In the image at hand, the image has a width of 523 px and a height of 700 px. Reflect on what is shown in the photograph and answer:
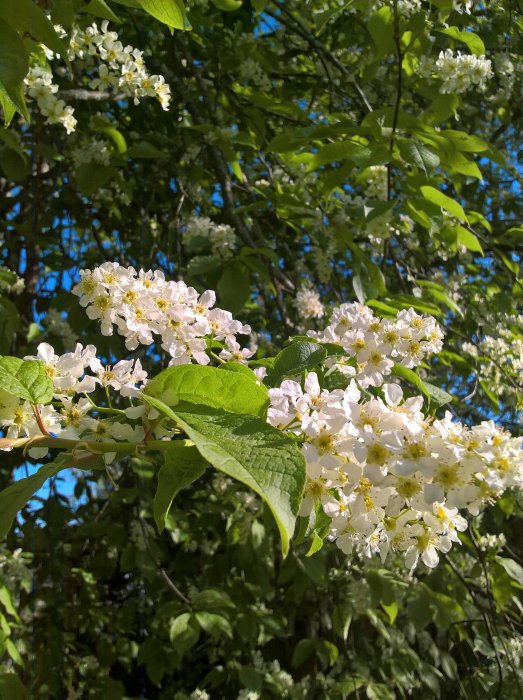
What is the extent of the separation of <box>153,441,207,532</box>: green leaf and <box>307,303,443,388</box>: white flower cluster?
14.9 inches

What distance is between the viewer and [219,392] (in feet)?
2.30

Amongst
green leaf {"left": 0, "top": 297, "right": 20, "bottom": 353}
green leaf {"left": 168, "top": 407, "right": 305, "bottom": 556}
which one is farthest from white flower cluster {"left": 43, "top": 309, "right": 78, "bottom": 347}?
green leaf {"left": 168, "top": 407, "right": 305, "bottom": 556}

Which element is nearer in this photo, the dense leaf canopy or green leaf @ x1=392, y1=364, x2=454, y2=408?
green leaf @ x1=392, y1=364, x2=454, y2=408

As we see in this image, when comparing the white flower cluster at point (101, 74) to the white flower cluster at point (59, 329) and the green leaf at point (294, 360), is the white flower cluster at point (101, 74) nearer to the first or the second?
the white flower cluster at point (59, 329)

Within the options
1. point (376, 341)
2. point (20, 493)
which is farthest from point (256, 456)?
point (376, 341)

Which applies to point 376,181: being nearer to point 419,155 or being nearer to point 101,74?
point 419,155

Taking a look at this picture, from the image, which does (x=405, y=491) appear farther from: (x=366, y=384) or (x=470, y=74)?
(x=470, y=74)

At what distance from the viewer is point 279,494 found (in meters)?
0.52

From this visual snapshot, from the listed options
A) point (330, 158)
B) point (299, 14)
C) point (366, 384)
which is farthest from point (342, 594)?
point (299, 14)

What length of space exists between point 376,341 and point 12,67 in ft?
2.20

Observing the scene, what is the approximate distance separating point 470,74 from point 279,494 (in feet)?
6.94

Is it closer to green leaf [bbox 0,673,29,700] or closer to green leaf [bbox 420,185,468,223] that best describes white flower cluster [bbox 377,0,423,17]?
green leaf [bbox 420,185,468,223]

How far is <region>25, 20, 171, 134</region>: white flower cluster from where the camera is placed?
6.17 feet

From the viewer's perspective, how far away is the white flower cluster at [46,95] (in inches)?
72.4
